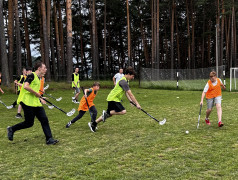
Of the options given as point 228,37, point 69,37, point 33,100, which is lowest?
point 33,100

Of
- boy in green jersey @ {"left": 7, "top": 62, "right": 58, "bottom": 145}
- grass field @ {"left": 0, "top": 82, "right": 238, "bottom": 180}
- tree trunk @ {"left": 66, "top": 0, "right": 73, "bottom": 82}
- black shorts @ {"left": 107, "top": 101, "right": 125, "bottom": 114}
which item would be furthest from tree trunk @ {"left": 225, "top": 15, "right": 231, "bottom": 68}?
boy in green jersey @ {"left": 7, "top": 62, "right": 58, "bottom": 145}

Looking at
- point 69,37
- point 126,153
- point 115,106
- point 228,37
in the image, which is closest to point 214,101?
point 115,106

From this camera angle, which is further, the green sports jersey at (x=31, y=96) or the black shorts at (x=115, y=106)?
the black shorts at (x=115, y=106)

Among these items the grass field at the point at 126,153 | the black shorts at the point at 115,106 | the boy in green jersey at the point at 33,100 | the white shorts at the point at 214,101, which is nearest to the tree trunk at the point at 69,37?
the grass field at the point at 126,153

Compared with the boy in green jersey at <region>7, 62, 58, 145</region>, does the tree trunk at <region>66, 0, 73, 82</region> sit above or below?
above

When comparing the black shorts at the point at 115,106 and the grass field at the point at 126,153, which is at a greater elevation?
the black shorts at the point at 115,106

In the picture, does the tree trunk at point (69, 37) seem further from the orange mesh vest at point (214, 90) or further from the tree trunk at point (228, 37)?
the tree trunk at point (228, 37)

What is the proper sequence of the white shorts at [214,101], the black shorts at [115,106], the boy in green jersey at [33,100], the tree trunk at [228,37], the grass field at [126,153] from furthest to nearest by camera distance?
1. the tree trunk at [228,37]
2. the white shorts at [214,101]
3. the black shorts at [115,106]
4. the boy in green jersey at [33,100]
5. the grass field at [126,153]

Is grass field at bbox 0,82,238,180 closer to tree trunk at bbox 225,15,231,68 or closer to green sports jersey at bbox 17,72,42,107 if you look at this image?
green sports jersey at bbox 17,72,42,107

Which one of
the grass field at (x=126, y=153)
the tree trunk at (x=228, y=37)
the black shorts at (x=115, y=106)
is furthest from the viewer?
the tree trunk at (x=228, y=37)

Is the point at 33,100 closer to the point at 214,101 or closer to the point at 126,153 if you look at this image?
the point at 126,153

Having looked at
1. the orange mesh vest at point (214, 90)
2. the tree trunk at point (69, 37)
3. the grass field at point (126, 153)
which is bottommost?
the grass field at point (126, 153)

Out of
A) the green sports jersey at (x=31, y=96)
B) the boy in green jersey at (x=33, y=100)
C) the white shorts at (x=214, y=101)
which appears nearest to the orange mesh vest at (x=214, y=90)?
the white shorts at (x=214, y=101)

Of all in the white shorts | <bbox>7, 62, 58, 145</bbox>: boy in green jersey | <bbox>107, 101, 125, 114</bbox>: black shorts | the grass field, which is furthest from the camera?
the white shorts
